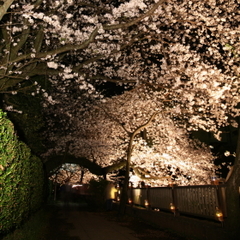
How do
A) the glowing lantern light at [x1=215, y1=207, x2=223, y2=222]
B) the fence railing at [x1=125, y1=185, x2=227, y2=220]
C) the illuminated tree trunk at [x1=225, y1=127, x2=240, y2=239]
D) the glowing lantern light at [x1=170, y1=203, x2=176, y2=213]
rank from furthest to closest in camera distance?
the glowing lantern light at [x1=170, y1=203, x2=176, y2=213] → the fence railing at [x1=125, y1=185, x2=227, y2=220] → the glowing lantern light at [x1=215, y1=207, x2=223, y2=222] → the illuminated tree trunk at [x1=225, y1=127, x2=240, y2=239]

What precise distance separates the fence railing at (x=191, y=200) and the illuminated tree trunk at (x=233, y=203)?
2.13 ft

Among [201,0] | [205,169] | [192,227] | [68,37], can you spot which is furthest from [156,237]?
[205,169]

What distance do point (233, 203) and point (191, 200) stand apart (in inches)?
103

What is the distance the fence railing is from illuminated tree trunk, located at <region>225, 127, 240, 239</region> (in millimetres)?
648

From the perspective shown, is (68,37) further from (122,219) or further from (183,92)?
(122,219)

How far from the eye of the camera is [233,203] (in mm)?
6324

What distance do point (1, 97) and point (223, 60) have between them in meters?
8.65

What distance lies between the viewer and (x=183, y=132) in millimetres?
18375

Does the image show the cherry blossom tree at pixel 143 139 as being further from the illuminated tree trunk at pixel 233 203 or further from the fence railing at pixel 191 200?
the illuminated tree trunk at pixel 233 203

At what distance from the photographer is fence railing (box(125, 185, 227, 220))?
289 inches

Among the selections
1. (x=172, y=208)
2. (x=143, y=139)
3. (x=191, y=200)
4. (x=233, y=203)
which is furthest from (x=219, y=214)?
(x=143, y=139)

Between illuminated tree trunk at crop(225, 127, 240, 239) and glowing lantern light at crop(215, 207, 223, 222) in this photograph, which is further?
glowing lantern light at crop(215, 207, 223, 222)

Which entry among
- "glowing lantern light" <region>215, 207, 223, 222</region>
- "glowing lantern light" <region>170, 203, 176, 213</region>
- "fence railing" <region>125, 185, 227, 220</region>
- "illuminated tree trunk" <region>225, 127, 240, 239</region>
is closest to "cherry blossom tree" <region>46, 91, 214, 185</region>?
"fence railing" <region>125, 185, 227, 220</region>

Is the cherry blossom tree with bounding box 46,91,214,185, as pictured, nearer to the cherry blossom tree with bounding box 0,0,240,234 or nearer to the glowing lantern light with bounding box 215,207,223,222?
the cherry blossom tree with bounding box 0,0,240,234
